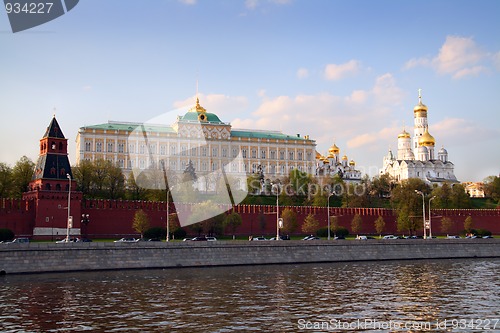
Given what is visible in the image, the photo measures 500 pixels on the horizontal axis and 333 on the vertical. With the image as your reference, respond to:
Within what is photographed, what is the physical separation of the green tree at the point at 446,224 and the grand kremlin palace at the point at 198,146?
3545 cm

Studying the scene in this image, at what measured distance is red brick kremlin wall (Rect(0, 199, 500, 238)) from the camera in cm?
4519

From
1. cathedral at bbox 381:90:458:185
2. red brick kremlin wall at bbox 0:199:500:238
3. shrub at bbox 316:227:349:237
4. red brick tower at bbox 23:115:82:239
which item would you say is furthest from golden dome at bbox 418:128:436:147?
red brick tower at bbox 23:115:82:239

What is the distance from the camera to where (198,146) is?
94625 mm

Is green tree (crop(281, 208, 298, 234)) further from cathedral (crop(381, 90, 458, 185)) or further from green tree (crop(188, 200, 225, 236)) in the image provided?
cathedral (crop(381, 90, 458, 185))

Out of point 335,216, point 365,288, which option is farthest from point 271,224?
point 365,288

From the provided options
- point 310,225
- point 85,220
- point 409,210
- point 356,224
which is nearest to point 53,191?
point 85,220

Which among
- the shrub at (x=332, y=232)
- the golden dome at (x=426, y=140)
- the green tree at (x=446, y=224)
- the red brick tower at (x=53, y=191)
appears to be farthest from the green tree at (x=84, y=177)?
the golden dome at (x=426, y=140)

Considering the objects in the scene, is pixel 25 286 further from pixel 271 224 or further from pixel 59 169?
pixel 271 224

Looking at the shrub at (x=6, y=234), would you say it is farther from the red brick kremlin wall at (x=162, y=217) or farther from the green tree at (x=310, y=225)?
the green tree at (x=310, y=225)

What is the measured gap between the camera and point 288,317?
20.5m

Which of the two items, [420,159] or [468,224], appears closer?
[468,224]

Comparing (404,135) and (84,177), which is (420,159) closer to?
(404,135)

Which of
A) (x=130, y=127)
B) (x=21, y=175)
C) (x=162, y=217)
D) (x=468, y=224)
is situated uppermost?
(x=130, y=127)

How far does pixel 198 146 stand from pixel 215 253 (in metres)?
56.1
